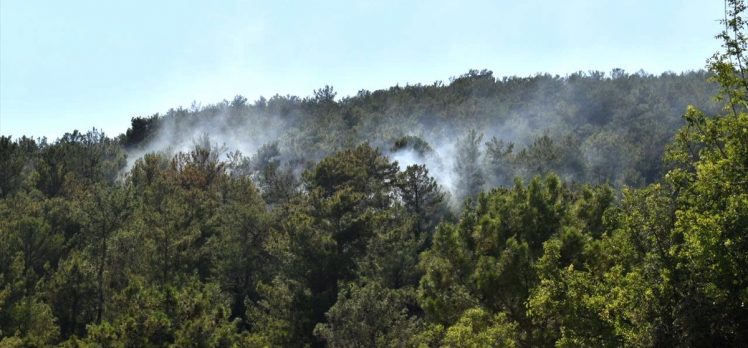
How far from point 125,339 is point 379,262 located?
13695 mm

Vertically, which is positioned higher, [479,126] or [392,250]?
[479,126]

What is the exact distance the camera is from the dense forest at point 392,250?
1225 centimetres

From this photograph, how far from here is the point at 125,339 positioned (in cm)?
2130

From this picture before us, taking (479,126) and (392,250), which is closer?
(392,250)

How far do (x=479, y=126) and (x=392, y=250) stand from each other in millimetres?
78311

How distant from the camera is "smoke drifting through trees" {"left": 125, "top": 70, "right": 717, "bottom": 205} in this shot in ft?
226

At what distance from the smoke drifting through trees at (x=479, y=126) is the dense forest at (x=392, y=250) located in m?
0.94

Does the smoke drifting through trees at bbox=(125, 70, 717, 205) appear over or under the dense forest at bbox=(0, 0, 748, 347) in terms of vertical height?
over

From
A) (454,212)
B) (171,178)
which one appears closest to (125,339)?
(454,212)

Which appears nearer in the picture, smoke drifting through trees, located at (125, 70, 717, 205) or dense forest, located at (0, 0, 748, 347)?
dense forest, located at (0, 0, 748, 347)

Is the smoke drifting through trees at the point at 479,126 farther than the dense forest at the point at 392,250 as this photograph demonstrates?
Yes

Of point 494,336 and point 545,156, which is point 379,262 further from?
point 545,156

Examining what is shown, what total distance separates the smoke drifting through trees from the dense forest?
3.08 feet

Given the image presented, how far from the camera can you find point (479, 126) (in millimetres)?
109312
